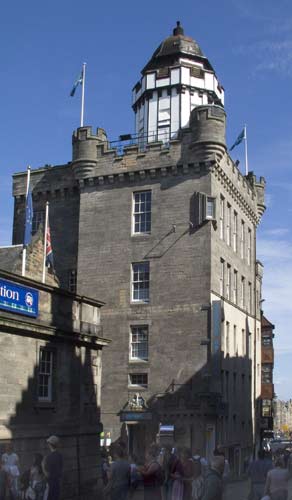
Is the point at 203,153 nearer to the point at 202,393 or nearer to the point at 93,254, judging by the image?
the point at 93,254

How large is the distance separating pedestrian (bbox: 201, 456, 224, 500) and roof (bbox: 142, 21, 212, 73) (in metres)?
38.6

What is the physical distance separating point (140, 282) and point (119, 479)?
24.7 m

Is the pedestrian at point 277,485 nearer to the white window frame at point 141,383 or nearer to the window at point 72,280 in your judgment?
the white window frame at point 141,383

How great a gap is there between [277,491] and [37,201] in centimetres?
3039

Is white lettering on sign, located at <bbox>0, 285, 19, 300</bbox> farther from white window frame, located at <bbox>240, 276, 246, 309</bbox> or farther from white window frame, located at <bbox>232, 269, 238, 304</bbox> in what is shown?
white window frame, located at <bbox>240, 276, 246, 309</bbox>

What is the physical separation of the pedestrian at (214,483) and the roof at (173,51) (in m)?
38.6

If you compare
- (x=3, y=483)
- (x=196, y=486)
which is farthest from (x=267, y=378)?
(x=3, y=483)

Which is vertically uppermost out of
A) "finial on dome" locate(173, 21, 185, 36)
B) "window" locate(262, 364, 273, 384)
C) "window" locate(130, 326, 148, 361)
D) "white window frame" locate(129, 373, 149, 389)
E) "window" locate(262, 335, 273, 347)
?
"finial on dome" locate(173, 21, 185, 36)

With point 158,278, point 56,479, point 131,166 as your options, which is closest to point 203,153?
point 131,166

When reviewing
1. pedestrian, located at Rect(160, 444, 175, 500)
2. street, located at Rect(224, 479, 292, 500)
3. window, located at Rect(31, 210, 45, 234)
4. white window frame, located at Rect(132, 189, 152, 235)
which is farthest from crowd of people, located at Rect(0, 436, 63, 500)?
window, located at Rect(31, 210, 45, 234)

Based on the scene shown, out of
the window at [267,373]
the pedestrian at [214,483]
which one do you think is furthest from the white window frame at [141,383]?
the pedestrian at [214,483]

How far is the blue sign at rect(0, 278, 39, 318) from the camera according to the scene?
2009 cm

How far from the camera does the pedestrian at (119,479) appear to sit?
11578 mm

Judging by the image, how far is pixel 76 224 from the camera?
39.2 m
